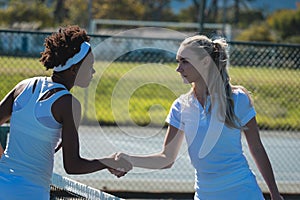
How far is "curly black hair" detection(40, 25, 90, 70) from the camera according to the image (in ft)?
13.7

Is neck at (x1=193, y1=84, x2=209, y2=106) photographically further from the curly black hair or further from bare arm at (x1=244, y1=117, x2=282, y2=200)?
the curly black hair

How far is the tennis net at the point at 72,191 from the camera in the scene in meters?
5.12

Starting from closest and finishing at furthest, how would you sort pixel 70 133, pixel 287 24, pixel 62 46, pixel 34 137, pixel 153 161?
pixel 70 133 < pixel 34 137 < pixel 62 46 < pixel 153 161 < pixel 287 24

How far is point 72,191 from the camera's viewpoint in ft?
18.4

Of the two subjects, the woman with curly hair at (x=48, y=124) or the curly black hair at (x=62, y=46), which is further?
the curly black hair at (x=62, y=46)

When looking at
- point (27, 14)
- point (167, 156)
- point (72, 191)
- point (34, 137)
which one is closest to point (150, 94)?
point (72, 191)

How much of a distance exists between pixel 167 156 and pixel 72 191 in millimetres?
1061

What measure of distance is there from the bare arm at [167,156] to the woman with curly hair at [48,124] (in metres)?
0.57

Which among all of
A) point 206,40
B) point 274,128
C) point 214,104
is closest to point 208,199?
point 214,104

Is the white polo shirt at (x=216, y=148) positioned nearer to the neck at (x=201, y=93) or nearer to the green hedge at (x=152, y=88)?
the neck at (x=201, y=93)

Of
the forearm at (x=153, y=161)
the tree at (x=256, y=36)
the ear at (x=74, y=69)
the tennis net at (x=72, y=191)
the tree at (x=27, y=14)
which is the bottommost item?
the tree at (x=256, y=36)

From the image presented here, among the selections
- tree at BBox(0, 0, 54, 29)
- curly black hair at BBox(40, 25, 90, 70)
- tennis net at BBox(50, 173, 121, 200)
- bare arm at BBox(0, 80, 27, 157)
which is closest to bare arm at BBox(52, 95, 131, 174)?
curly black hair at BBox(40, 25, 90, 70)

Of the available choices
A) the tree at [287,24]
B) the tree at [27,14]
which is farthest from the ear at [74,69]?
the tree at [287,24]

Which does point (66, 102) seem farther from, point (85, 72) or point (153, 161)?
point (153, 161)
